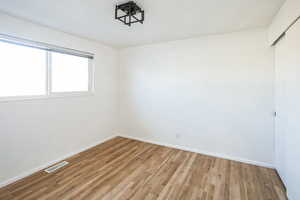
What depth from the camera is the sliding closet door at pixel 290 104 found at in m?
1.54

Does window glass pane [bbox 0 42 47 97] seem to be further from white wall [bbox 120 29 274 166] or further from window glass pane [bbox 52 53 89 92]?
white wall [bbox 120 29 274 166]

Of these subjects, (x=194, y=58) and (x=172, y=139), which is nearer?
(x=194, y=58)

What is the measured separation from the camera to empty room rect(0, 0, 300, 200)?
185 cm

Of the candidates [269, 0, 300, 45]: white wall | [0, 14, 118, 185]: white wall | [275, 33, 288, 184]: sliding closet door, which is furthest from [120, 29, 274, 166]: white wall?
[0, 14, 118, 185]: white wall

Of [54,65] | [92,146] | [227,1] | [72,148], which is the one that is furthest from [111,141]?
[227,1]

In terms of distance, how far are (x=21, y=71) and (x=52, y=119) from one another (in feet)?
2.97

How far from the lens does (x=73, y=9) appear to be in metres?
1.92

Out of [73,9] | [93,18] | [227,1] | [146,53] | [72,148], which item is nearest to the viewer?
[227,1]

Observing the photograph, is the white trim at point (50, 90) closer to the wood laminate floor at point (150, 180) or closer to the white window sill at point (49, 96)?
the white window sill at point (49, 96)

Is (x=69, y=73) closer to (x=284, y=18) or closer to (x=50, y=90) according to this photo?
(x=50, y=90)

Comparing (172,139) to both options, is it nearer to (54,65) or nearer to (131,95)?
(131,95)

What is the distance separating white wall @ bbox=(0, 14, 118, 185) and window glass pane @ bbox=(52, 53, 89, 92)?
222 mm

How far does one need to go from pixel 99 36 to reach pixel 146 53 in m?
1.16

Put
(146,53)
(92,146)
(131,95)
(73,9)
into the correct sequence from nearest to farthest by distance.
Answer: (73,9) → (92,146) → (146,53) → (131,95)
